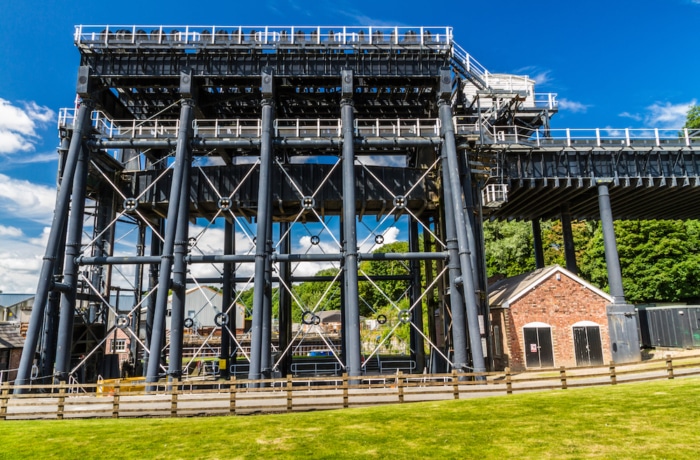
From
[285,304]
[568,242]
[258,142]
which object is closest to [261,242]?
[258,142]

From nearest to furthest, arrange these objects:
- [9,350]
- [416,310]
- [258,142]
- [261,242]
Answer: [261,242] → [258,142] → [416,310] → [9,350]

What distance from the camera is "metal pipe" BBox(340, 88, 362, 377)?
19.2 meters

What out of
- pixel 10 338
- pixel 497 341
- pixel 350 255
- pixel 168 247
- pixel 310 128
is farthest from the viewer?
pixel 10 338

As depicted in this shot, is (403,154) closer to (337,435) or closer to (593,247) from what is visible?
(337,435)

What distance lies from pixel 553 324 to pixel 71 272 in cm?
2360

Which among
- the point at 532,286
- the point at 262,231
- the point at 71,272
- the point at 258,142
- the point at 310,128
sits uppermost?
the point at 310,128

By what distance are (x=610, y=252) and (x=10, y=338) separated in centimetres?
3494

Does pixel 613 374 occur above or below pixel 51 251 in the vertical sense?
below

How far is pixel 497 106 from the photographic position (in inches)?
1087

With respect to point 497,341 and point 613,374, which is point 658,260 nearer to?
point 497,341

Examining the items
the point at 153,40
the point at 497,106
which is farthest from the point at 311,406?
the point at 497,106

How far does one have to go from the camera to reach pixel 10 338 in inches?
1089

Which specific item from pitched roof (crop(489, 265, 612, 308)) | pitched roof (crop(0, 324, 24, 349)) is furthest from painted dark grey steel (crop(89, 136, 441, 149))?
pitched roof (crop(0, 324, 24, 349))

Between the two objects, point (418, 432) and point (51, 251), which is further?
point (51, 251)
